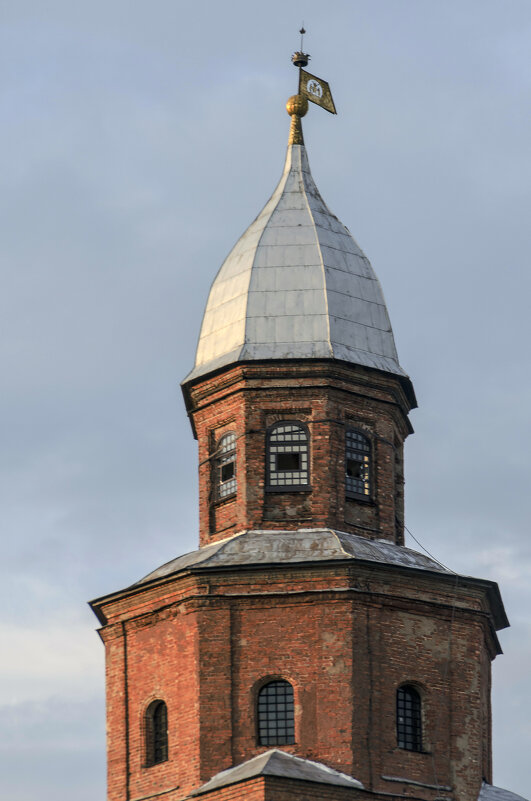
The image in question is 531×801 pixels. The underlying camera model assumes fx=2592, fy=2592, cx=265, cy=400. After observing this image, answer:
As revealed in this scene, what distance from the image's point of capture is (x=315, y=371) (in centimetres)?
5172

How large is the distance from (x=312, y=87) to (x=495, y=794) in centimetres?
1640

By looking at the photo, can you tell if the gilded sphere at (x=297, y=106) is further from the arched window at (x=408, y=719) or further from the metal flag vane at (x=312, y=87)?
the arched window at (x=408, y=719)

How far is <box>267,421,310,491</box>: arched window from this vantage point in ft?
167

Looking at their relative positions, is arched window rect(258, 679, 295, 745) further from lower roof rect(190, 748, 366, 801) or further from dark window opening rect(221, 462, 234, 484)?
dark window opening rect(221, 462, 234, 484)

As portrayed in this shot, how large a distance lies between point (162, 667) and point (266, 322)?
25.2 ft

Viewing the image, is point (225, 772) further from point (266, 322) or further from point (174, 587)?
point (266, 322)

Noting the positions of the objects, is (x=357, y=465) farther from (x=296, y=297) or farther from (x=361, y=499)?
(x=296, y=297)

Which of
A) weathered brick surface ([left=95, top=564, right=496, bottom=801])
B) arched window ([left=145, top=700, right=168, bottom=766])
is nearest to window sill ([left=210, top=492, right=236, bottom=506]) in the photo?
weathered brick surface ([left=95, top=564, right=496, bottom=801])

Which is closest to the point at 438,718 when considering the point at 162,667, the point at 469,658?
the point at 469,658

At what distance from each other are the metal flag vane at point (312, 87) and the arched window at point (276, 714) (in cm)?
1428

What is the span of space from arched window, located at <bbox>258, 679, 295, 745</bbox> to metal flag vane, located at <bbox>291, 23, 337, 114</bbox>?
14.3 metres

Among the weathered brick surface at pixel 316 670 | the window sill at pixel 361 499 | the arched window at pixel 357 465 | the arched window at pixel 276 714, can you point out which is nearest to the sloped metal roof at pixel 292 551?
the weathered brick surface at pixel 316 670

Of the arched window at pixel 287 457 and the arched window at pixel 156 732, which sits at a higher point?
the arched window at pixel 287 457

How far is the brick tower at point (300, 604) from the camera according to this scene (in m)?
47.9
